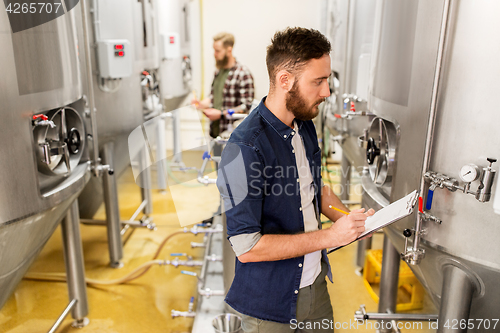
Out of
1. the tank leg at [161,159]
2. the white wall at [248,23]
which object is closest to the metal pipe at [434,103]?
the tank leg at [161,159]

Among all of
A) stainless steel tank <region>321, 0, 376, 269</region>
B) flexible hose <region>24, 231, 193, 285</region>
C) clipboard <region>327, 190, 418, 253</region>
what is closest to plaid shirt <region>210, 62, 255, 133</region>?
stainless steel tank <region>321, 0, 376, 269</region>

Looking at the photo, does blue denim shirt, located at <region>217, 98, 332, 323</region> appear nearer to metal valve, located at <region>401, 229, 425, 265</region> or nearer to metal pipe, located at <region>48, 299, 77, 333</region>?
metal valve, located at <region>401, 229, 425, 265</region>

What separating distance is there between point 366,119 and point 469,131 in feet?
3.86

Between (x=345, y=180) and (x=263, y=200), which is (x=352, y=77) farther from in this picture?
(x=263, y=200)

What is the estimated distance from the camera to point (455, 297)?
142cm

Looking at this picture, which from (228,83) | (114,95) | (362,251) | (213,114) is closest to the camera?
(114,95)

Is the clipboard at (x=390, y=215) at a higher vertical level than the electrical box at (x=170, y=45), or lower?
lower

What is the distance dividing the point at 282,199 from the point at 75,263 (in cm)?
168

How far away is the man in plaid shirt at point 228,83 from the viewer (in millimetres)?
3617

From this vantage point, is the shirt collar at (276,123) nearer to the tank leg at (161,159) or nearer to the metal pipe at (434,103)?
the metal pipe at (434,103)

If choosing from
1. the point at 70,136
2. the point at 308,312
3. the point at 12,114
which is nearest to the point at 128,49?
the point at 70,136

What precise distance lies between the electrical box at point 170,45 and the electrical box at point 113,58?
1.36 m

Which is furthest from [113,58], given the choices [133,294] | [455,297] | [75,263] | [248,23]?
[248,23]

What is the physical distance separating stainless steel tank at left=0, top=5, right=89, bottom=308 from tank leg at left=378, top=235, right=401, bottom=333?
1666 millimetres
